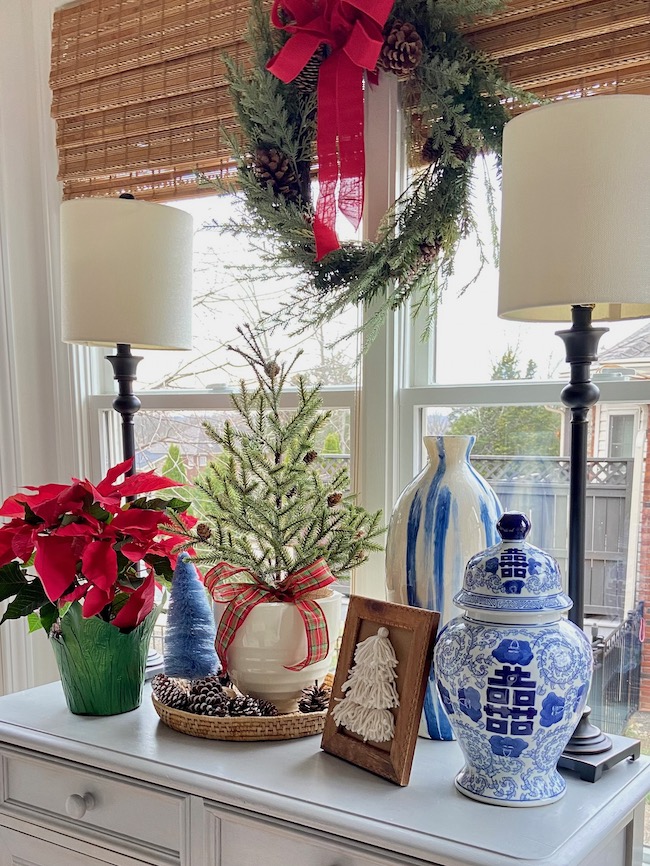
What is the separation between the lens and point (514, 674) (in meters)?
0.92

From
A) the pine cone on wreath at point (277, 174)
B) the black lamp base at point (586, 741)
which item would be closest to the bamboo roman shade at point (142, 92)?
the pine cone on wreath at point (277, 174)

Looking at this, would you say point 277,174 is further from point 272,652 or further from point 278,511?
point 272,652

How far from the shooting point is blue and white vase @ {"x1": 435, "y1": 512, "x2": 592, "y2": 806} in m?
0.92

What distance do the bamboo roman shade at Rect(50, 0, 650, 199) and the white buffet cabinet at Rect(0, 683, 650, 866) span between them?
3.66ft

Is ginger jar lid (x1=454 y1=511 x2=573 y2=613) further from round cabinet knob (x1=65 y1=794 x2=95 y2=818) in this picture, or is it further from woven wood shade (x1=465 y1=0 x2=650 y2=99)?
woven wood shade (x1=465 y1=0 x2=650 y2=99)

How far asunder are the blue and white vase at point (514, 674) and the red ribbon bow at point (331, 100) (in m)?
0.71

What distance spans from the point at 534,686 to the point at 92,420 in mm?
1448

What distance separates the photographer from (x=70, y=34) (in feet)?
6.24

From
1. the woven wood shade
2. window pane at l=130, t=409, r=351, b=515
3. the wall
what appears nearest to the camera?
the woven wood shade

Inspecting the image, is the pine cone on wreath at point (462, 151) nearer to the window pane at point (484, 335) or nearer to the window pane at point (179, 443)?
the window pane at point (484, 335)

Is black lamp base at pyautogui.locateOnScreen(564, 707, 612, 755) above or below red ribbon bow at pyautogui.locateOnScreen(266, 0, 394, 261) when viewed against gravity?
below

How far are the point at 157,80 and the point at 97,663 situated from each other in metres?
1.28

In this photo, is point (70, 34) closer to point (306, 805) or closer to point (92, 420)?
point (92, 420)

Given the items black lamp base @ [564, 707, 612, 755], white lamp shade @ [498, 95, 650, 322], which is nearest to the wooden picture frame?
black lamp base @ [564, 707, 612, 755]
